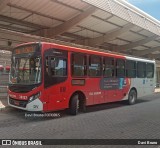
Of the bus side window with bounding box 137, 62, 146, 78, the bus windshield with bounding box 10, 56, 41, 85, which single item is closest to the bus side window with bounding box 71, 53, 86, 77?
the bus windshield with bounding box 10, 56, 41, 85

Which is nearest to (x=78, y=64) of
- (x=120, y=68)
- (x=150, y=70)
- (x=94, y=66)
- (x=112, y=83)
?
(x=94, y=66)

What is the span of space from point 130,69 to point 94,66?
4064 millimetres

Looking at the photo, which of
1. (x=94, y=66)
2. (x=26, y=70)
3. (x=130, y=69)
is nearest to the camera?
(x=26, y=70)

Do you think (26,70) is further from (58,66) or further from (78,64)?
(78,64)

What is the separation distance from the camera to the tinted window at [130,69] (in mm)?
16094

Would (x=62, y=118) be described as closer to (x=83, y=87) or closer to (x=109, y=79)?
(x=83, y=87)

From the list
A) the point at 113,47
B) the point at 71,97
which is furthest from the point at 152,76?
the point at 113,47

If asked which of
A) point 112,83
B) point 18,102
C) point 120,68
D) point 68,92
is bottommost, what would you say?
point 18,102

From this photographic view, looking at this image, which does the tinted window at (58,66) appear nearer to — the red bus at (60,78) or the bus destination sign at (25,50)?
the red bus at (60,78)

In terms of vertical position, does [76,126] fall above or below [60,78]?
below

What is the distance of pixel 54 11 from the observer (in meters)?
17.7

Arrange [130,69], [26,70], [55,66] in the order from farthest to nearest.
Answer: [130,69]
[55,66]
[26,70]

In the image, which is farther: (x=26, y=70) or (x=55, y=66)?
(x=55, y=66)

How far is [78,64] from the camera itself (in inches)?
477
